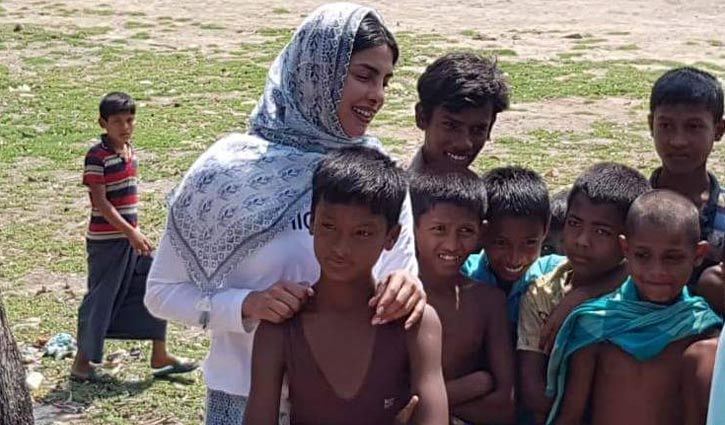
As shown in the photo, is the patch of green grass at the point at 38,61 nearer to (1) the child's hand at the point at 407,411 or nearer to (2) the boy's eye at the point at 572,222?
(2) the boy's eye at the point at 572,222

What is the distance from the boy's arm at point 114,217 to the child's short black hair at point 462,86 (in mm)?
2257

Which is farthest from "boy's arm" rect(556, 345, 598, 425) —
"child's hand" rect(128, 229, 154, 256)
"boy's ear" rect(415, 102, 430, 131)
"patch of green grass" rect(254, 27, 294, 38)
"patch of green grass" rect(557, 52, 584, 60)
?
"patch of green grass" rect(254, 27, 294, 38)

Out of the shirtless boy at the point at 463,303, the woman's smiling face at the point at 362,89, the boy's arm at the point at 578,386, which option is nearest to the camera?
the woman's smiling face at the point at 362,89

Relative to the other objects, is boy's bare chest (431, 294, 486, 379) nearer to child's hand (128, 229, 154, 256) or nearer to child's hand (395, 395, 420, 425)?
Result: child's hand (395, 395, 420, 425)

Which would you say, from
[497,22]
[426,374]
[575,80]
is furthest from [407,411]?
[497,22]

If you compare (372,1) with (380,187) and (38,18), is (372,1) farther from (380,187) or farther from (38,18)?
(380,187)

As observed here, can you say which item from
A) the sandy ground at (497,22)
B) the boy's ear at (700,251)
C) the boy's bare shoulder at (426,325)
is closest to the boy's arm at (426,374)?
the boy's bare shoulder at (426,325)

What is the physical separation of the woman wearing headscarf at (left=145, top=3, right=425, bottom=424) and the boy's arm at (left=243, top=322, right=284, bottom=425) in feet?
0.21

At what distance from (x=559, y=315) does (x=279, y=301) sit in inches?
32.9

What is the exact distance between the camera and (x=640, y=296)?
317 cm

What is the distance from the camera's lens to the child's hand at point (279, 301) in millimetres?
2852

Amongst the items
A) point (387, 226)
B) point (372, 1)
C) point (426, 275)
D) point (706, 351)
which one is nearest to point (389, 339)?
point (387, 226)

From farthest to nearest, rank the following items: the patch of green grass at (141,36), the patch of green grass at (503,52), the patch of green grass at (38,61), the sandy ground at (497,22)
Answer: the patch of green grass at (141,36) → the sandy ground at (497,22) → the patch of green grass at (503,52) → the patch of green grass at (38,61)

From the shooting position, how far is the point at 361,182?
2.88 metres
